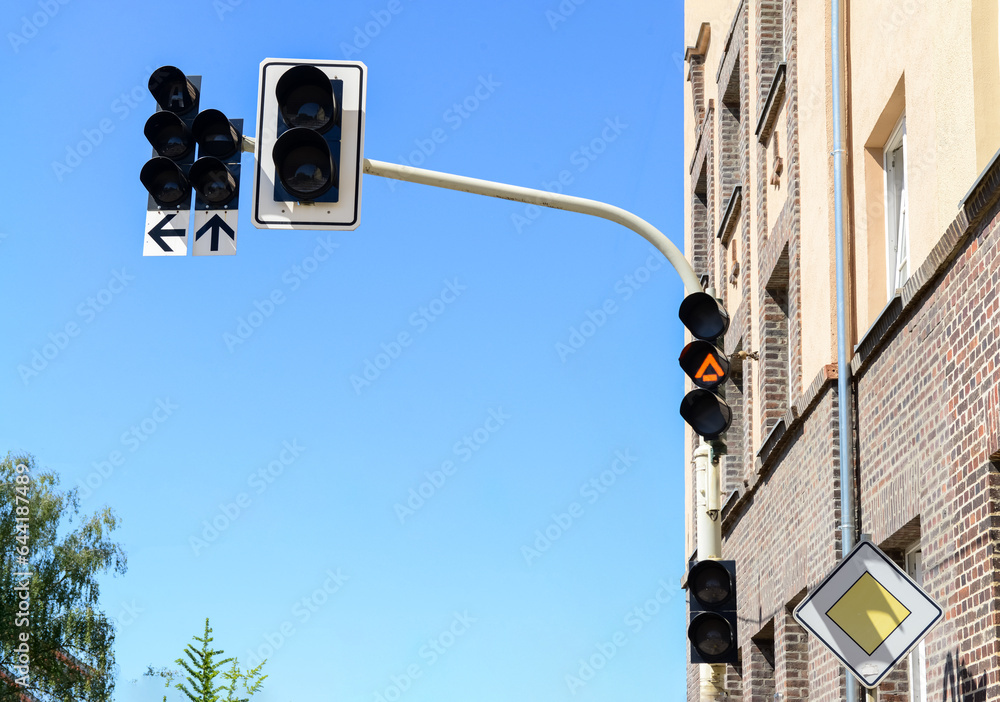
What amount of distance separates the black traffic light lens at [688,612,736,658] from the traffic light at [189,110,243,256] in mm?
3834

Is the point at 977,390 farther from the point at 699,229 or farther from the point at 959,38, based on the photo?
the point at 699,229

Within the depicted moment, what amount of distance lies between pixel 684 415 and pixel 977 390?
1768 millimetres

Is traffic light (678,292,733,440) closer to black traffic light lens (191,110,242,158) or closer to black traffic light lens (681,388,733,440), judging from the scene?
black traffic light lens (681,388,733,440)

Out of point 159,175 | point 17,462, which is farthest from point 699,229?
point 17,462

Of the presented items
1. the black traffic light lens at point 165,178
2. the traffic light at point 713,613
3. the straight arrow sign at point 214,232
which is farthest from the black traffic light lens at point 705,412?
the black traffic light lens at point 165,178

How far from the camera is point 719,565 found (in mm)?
8562

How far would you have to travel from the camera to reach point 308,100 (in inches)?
284

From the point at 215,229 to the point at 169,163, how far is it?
45 cm

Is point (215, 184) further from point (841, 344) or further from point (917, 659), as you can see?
point (917, 659)

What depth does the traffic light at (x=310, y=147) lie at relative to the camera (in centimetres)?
715

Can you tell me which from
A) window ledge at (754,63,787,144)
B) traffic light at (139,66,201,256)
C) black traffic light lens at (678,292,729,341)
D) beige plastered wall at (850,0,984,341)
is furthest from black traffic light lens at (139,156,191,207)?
window ledge at (754,63,787,144)

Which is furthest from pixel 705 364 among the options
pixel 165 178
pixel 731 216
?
pixel 731 216

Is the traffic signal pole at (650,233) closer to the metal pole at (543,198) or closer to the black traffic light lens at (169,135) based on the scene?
the metal pole at (543,198)

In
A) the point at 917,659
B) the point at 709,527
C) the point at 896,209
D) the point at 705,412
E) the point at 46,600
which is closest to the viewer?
the point at 705,412
